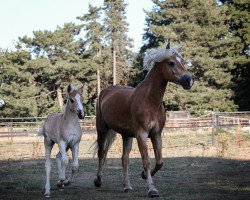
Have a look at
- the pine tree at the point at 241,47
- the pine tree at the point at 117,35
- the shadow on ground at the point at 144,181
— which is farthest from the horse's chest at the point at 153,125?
the pine tree at the point at 117,35

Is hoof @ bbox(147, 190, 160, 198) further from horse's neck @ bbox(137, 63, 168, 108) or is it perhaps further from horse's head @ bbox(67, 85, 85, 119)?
horse's head @ bbox(67, 85, 85, 119)

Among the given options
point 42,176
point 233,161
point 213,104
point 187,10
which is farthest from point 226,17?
point 42,176

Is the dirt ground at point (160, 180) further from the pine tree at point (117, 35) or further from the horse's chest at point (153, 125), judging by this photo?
the pine tree at point (117, 35)

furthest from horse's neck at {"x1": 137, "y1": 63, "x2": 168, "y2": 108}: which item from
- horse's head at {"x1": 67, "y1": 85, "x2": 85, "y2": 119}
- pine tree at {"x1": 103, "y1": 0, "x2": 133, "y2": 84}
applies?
pine tree at {"x1": 103, "y1": 0, "x2": 133, "y2": 84}

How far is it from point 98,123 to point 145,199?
2615 mm

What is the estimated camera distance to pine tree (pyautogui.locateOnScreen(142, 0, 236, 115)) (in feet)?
131

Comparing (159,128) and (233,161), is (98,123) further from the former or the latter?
(233,161)

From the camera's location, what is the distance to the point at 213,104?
39844mm

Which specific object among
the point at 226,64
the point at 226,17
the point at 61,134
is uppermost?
the point at 226,17

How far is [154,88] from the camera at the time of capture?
7.29 metres

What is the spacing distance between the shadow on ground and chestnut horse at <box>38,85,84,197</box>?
418 millimetres

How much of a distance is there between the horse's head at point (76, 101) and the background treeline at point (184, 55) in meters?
31.7

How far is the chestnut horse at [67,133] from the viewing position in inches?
304

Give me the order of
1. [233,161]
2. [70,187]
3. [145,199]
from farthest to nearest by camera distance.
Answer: [233,161], [70,187], [145,199]
